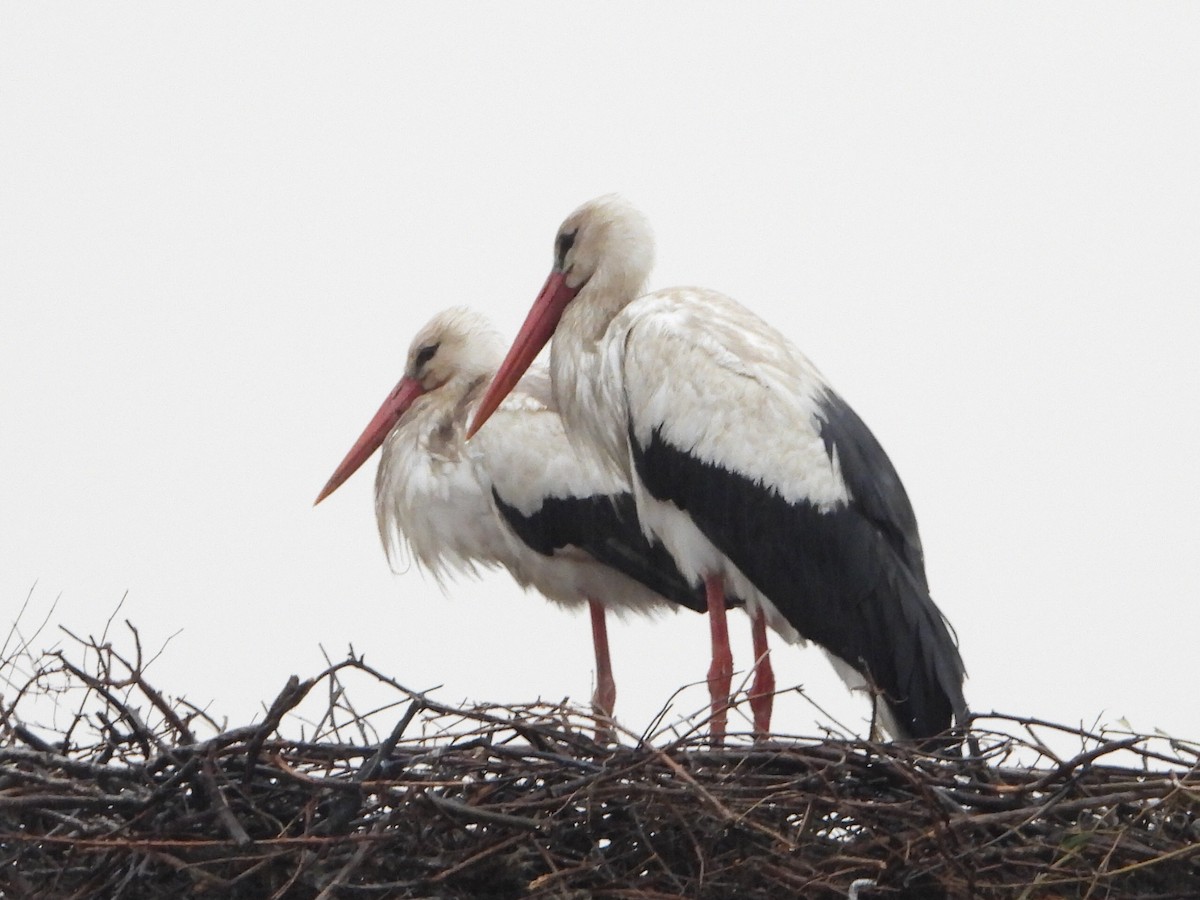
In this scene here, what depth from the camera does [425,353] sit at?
7133mm

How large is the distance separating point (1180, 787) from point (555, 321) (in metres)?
2.80

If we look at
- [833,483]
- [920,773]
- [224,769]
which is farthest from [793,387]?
[224,769]

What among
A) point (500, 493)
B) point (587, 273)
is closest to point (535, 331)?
point (587, 273)

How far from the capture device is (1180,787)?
397 centimetres

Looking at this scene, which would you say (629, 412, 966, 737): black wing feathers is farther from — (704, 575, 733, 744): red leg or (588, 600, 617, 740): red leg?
(588, 600, 617, 740): red leg

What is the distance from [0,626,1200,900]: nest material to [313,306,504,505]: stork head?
2994mm

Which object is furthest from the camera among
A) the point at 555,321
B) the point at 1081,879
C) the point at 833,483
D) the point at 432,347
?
the point at 432,347

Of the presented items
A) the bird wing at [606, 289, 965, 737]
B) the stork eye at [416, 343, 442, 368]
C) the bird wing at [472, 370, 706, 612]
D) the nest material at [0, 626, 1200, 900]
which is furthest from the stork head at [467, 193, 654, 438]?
the nest material at [0, 626, 1200, 900]

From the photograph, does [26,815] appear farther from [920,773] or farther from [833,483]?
[833,483]

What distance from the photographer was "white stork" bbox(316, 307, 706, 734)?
6.36 m

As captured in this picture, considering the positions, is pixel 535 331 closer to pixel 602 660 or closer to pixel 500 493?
pixel 500 493

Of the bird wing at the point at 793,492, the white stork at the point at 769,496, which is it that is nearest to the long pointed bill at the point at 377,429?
the white stork at the point at 769,496

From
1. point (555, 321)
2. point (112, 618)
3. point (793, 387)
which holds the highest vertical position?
point (555, 321)

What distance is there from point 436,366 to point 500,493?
2.75 ft
